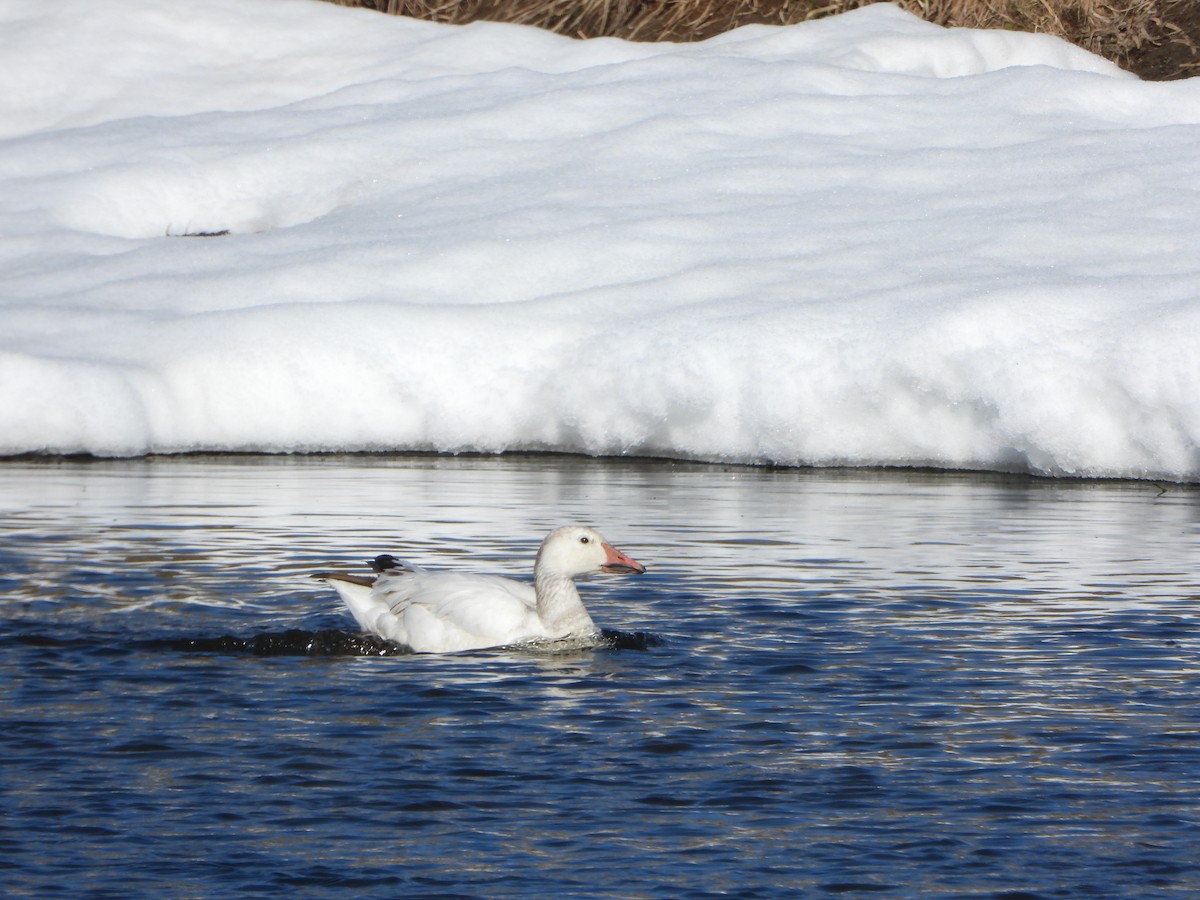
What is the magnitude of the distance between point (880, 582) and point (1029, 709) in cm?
193

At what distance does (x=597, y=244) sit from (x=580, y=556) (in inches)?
222

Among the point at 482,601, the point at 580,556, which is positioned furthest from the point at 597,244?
the point at 482,601

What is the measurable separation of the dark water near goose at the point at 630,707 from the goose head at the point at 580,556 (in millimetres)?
259

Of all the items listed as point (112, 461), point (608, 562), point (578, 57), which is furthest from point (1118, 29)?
point (608, 562)

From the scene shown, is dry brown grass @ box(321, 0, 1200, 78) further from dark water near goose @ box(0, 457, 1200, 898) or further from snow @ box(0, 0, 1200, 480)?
dark water near goose @ box(0, 457, 1200, 898)

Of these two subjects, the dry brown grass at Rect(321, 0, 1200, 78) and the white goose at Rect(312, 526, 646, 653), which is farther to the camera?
the dry brown grass at Rect(321, 0, 1200, 78)

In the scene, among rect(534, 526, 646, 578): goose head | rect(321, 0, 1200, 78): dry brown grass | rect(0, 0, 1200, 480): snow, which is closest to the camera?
rect(534, 526, 646, 578): goose head

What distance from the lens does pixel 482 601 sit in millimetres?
6895

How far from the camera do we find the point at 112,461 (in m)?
11.1

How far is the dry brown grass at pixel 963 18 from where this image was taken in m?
16.4

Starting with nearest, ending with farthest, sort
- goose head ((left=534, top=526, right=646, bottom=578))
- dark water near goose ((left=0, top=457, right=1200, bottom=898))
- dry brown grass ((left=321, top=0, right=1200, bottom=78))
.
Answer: dark water near goose ((left=0, top=457, right=1200, bottom=898)) → goose head ((left=534, top=526, right=646, bottom=578)) → dry brown grass ((left=321, top=0, right=1200, bottom=78))

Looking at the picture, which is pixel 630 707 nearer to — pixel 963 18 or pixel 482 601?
pixel 482 601

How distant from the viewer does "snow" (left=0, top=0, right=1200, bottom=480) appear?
10.6 m

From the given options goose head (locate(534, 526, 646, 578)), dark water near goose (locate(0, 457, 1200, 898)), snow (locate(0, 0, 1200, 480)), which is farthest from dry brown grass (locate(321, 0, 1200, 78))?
goose head (locate(534, 526, 646, 578))
